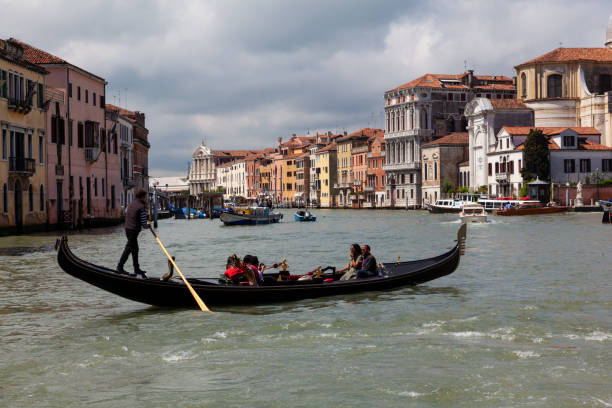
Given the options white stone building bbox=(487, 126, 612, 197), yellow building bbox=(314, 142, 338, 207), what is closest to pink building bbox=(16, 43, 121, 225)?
white stone building bbox=(487, 126, 612, 197)

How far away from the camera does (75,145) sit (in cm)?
3544

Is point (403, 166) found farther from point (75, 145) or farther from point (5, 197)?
point (5, 197)

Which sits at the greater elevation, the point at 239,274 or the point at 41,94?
the point at 41,94

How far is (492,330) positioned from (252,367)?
336 centimetres

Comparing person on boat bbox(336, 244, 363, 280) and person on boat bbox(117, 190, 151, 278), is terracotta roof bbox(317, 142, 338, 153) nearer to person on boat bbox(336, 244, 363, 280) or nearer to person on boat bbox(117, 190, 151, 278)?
person on boat bbox(336, 244, 363, 280)

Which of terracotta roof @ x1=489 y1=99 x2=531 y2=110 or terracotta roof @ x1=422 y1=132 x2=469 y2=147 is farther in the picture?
terracotta roof @ x1=422 y1=132 x2=469 y2=147

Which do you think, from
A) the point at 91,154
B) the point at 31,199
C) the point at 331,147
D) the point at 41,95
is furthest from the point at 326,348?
the point at 331,147

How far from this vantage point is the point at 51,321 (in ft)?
36.0

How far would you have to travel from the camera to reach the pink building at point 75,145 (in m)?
32.8

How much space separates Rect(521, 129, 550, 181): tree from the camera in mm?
56281

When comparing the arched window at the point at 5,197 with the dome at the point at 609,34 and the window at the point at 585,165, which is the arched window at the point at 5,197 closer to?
the window at the point at 585,165

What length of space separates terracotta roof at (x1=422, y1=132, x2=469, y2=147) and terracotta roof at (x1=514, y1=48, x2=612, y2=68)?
10.1 meters

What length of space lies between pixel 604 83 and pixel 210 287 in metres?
61.4

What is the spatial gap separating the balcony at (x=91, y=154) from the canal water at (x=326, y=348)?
21.5 meters
